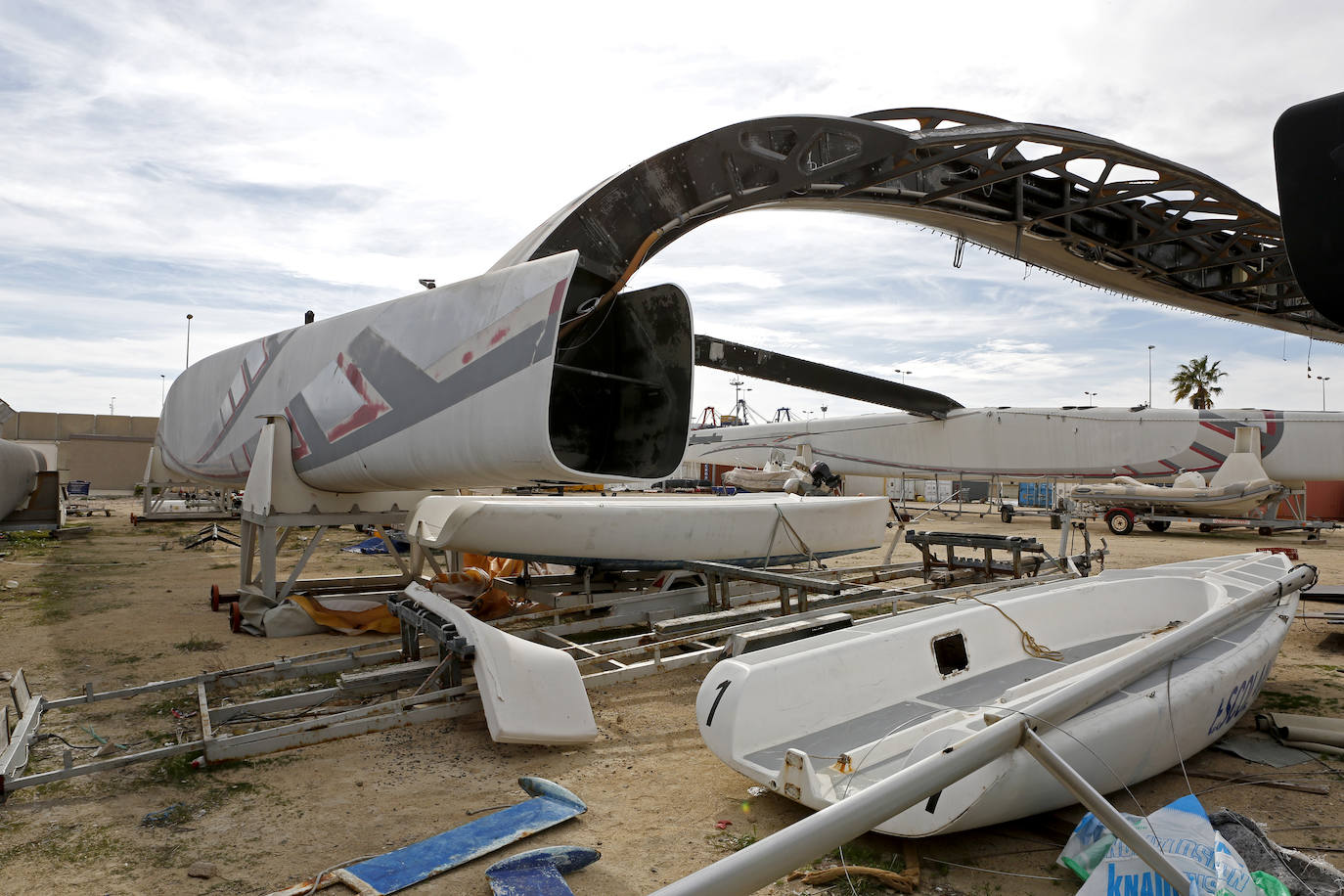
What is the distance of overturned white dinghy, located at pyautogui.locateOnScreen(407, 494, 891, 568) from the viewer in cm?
588

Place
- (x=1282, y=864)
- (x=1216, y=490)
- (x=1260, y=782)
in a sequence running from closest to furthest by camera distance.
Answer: (x=1282, y=864) → (x=1260, y=782) → (x=1216, y=490)

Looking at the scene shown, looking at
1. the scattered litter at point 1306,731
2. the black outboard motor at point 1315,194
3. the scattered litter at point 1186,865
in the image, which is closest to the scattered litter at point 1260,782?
the scattered litter at point 1306,731

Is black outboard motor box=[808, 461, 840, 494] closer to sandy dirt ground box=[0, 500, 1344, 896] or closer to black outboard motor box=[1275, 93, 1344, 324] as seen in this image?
sandy dirt ground box=[0, 500, 1344, 896]

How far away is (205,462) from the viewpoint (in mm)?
8758

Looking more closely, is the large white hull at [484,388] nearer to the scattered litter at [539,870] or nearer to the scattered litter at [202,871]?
the scattered litter at [539,870]

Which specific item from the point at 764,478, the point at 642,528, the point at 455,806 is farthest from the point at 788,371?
the point at 764,478

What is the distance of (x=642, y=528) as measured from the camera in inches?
252

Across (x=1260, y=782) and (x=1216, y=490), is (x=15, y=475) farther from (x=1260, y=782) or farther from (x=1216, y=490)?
(x=1216, y=490)

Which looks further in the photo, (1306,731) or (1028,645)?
(1028,645)

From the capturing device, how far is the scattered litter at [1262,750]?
Result: 365 centimetres

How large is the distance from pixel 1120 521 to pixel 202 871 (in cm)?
1829

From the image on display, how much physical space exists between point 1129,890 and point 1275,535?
19577 millimetres

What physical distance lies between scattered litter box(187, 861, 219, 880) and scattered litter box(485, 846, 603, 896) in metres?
0.96

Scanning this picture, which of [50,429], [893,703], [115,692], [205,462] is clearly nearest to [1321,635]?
[893,703]
